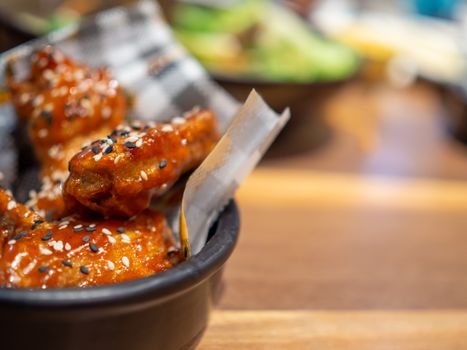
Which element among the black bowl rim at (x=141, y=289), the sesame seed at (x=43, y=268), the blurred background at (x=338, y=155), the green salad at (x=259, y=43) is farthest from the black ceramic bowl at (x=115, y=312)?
the green salad at (x=259, y=43)

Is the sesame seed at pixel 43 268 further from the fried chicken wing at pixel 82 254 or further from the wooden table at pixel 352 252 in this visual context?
the wooden table at pixel 352 252

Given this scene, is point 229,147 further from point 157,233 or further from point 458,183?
point 458,183

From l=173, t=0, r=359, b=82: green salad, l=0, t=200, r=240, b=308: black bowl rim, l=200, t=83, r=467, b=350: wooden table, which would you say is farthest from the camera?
l=173, t=0, r=359, b=82: green salad

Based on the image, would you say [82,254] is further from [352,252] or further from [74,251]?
[352,252]

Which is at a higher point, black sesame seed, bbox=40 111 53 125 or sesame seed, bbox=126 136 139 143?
sesame seed, bbox=126 136 139 143

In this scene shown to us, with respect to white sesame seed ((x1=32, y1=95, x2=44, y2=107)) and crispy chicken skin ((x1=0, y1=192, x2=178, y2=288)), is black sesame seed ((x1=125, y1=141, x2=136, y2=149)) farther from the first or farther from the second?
white sesame seed ((x1=32, y1=95, x2=44, y2=107))

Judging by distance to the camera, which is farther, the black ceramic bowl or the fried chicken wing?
the fried chicken wing

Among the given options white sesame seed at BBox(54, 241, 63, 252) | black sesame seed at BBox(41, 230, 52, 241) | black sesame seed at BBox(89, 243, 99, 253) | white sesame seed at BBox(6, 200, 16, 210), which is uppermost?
white sesame seed at BBox(6, 200, 16, 210)

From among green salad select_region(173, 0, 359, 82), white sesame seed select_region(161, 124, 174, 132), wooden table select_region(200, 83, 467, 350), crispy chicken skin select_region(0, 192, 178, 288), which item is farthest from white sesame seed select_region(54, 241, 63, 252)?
green salad select_region(173, 0, 359, 82)

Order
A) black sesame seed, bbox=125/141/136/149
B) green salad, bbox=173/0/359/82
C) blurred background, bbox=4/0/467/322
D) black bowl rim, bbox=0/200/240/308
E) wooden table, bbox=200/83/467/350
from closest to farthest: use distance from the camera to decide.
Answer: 1. black bowl rim, bbox=0/200/240/308
2. black sesame seed, bbox=125/141/136/149
3. wooden table, bbox=200/83/467/350
4. blurred background, bbox=4/0/467/322
5. green salad, bbox=173/0/359/82
